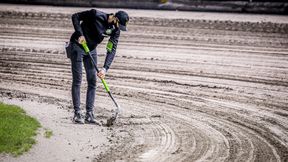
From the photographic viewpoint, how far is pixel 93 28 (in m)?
9.32

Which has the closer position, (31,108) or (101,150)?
(101,150)

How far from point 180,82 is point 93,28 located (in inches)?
176

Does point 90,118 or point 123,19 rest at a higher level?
point 123,19

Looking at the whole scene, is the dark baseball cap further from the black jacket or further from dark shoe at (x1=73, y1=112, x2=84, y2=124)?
dark shoe at (x1=73, y1=112, x2=84, y2=124)

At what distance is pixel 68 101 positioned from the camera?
1138 cm

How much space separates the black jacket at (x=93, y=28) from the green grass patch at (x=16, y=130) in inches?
68.1

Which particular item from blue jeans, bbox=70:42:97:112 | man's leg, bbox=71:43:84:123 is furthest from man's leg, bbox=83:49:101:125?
man's leg, bbox=71:43:84:123

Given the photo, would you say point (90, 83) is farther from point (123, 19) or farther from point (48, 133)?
point (123, 19)

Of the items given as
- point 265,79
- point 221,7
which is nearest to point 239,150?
point 265,79

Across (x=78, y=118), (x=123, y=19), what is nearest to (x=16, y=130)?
(x=78, y=118)

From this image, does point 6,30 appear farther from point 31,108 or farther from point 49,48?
point 31,108

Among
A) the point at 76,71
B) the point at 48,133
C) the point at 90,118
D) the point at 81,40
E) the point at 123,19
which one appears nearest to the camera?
the point at 48,133

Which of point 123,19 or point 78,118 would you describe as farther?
point 78,118

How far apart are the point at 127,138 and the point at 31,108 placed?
2.60 meters
